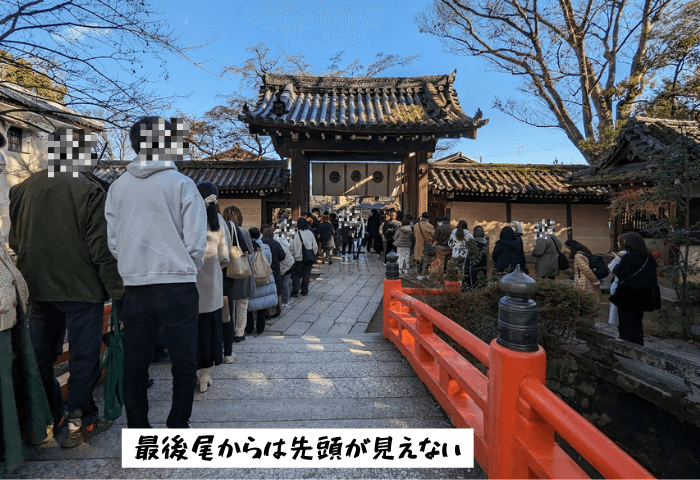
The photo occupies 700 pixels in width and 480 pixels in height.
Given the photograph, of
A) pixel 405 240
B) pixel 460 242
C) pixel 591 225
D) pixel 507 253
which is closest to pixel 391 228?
pixel 405 240

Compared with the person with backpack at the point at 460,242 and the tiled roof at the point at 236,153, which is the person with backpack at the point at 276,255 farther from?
the tiled roof at the point at 236,153

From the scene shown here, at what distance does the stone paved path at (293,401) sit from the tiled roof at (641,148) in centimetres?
579

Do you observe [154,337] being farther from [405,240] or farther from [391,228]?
[391,228]

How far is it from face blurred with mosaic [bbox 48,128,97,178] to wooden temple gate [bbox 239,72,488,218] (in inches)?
Answer: 275

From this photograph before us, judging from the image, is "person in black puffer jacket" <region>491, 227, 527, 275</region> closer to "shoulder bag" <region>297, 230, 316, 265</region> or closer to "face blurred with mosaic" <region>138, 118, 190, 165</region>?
"shoulder bag" <region>297, 230, 316, 265</region>

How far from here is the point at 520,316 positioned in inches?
67.1

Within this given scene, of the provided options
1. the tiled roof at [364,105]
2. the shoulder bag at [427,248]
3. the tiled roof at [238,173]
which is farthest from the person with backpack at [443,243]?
the tiled roof at [238,173]

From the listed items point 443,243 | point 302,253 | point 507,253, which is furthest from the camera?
point 443,243

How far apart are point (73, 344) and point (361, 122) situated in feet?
28.9

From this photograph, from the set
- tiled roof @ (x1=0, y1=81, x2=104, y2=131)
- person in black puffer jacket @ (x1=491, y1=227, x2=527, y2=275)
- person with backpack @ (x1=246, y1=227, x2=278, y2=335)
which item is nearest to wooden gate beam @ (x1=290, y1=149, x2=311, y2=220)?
tiled roof @ (x1=0, y1=81, x2=104, y2=131)

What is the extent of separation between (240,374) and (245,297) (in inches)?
40.0

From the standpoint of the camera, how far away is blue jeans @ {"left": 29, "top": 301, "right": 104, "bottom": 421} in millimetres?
2168

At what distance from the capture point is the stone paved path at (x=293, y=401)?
6.70 feet

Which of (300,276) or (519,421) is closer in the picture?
(519,421)
